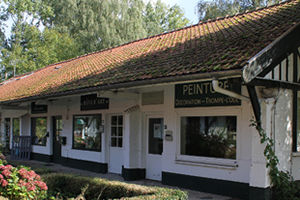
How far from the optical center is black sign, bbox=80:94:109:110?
11.5 meters

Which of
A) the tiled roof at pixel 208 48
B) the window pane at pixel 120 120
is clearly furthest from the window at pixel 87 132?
the tiled roof at pixel 208 48

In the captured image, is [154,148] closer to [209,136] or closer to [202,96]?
[209,136]

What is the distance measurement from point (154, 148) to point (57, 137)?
6.43m

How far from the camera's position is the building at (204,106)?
6.61 m

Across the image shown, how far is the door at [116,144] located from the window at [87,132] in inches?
27.4

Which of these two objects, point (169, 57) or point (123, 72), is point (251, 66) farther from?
point (123, 72)

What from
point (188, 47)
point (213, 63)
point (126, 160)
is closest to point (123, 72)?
point (188, 47)

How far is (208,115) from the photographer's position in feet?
27.2

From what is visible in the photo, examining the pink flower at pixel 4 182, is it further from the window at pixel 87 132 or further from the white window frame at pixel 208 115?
the window at pixel 87 132

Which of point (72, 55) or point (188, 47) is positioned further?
point (72, 55)

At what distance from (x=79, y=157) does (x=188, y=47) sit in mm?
6629

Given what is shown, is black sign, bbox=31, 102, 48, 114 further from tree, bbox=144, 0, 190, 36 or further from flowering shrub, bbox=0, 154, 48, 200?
tree, bbox=144, 0, 190, 36

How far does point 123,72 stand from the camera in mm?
9320

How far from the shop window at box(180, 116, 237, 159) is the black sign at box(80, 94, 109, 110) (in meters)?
3.66
